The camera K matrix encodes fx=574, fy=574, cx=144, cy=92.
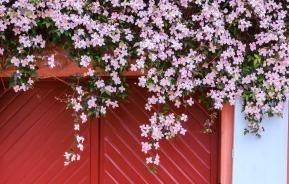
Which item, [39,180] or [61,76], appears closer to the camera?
[61,76]

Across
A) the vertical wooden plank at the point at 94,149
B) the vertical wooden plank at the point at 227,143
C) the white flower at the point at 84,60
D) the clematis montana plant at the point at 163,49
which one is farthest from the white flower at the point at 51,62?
the vertical wooden plank at the point at 227,143

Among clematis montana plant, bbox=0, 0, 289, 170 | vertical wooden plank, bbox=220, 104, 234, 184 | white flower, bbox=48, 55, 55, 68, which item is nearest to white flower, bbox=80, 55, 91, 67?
clematis montana plant, bbox=0, 0, 289, 170

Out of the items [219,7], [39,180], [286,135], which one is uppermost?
[219,7]

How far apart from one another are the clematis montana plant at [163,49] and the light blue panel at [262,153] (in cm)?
13

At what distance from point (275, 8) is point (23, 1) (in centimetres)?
194

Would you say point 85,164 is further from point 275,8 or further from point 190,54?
point 275,8

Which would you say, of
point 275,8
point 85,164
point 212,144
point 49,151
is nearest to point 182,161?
point 212,144

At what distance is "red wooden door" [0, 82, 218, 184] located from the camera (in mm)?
5113

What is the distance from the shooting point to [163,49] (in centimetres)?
443

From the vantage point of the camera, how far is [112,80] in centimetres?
450

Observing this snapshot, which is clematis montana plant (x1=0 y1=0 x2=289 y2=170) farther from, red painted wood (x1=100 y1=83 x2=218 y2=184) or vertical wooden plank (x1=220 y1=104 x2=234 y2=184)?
red painted wood (x1=100 y1=83 x2=218 y2=184)

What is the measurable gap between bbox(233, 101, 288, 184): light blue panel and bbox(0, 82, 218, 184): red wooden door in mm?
405

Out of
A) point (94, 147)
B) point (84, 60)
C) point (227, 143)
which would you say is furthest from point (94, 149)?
point (227, 143)

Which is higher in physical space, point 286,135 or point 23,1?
point 23,1
